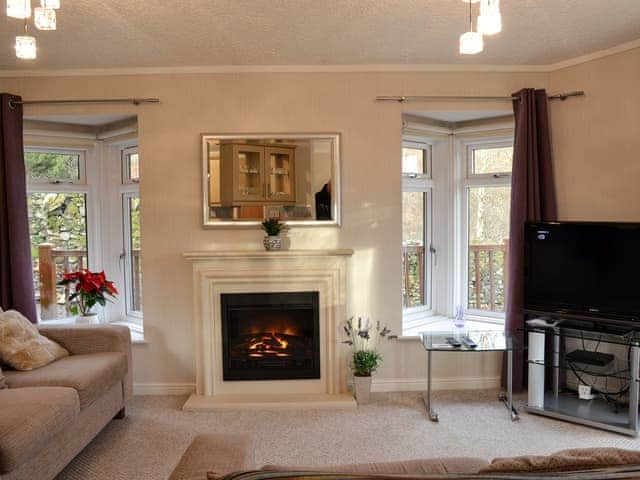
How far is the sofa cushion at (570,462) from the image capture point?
1.11 meters

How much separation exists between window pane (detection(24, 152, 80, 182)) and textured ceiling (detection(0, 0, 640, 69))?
923mm

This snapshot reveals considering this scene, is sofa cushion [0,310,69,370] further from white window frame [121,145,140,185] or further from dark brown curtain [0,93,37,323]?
white window frame [121,145,140,185]

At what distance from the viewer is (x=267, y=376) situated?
3996 millimetres

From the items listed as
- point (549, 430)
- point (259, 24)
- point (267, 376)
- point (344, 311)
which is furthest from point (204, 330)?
point (549, 430)

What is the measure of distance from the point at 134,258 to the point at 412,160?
8.85ft

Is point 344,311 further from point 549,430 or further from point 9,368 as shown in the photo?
point 9,368

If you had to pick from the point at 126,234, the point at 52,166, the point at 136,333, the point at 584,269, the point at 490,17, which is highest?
the point at 490,17

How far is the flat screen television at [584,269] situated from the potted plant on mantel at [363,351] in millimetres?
1156

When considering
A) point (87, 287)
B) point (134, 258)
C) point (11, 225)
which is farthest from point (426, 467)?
point (134, 258)

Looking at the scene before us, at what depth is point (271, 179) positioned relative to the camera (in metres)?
4.01

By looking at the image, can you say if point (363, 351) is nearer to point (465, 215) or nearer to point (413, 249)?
point (413, 249)

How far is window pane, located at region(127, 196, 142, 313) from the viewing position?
471 centimetres

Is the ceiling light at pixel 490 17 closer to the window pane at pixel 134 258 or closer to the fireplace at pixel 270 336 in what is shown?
the fireplace at pixel 270 336

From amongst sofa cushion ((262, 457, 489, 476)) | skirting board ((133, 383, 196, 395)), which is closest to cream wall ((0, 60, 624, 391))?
skirting board ((133, 383, 196, 395))
